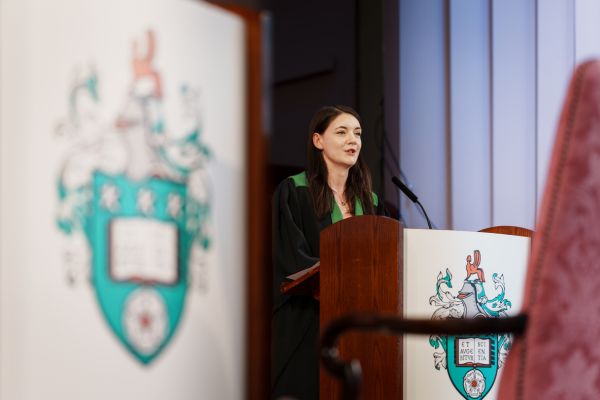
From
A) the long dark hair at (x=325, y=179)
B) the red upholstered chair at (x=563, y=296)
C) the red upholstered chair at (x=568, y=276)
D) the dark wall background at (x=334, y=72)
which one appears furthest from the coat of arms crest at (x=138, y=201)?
the dark wall background at (x=334, y=72)

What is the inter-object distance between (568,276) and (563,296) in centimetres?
2

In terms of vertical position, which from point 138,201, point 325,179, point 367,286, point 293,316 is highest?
point 325,179

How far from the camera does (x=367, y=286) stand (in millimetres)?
1507

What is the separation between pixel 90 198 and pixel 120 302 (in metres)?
0.10

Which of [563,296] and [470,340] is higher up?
[563,296]

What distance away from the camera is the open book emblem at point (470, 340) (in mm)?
1513

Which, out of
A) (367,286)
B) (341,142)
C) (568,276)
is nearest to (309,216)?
(341,142)

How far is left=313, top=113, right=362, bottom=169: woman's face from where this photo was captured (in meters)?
2.43

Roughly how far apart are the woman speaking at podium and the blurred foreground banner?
1.40 metres

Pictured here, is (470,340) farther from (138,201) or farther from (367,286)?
(138,201)

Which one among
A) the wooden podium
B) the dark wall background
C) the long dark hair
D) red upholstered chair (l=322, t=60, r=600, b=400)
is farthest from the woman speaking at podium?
red upholstered chair (l=322, t=60, r=600, b=400)

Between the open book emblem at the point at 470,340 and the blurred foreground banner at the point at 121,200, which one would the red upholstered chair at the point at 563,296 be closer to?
the blurred foreground banner at the point at 121,200

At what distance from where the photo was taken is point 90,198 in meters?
0.71

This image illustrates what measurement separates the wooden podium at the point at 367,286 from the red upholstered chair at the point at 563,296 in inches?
25.0
